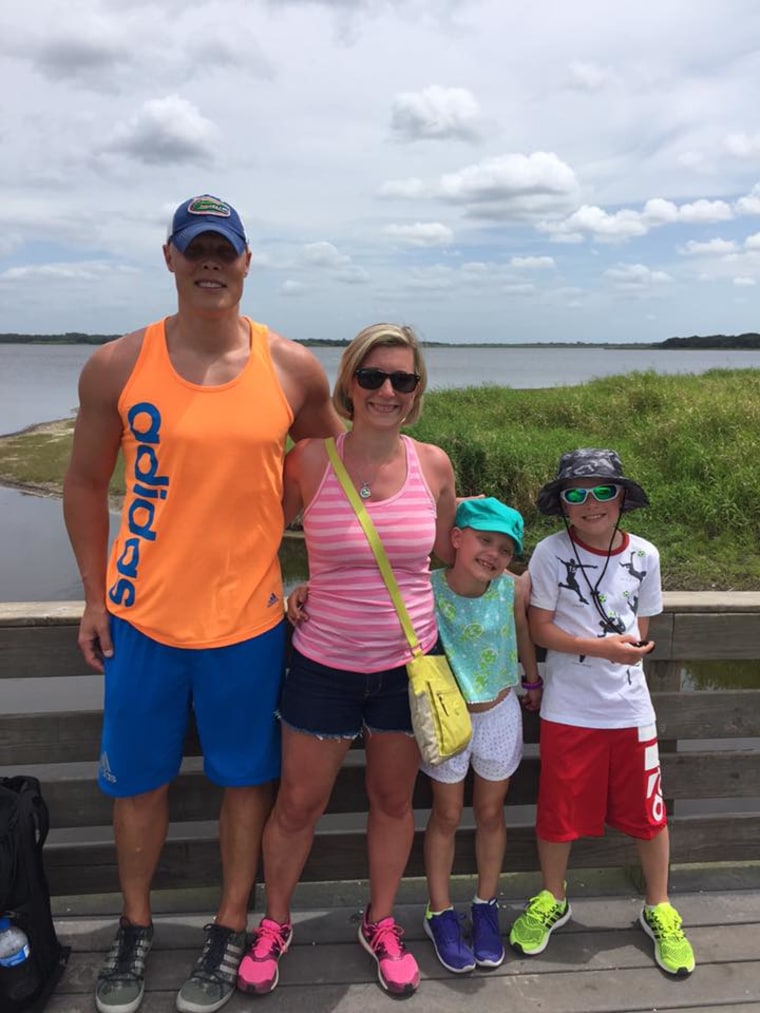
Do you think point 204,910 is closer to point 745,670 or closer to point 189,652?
point 189,652

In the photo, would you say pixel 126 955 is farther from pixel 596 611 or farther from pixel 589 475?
pixel 589 475

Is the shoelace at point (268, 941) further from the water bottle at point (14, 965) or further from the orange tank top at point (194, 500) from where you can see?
the orange tank top at point (194, 500)

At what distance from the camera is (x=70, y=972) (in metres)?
2.53

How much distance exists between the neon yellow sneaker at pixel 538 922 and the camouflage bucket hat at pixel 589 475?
133 cm

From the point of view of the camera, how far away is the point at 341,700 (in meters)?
2.41

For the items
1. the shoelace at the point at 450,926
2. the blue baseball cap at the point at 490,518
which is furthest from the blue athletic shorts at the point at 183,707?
the shoelace at the point at 450,926

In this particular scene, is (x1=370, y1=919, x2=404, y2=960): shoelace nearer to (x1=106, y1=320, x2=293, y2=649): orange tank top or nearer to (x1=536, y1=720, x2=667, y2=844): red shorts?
(x1=536, y1=720, x2=667, y2=844): red shorts

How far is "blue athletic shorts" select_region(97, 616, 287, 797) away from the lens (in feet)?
7.70

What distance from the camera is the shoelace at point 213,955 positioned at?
2.42m

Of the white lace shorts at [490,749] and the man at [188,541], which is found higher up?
the man at [188,541]

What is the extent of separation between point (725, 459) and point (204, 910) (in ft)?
37.6

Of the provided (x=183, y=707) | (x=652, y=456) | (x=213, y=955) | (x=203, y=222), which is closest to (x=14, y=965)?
(x=213, y=955)

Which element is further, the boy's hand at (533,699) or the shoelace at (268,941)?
the boy's hand at (533,699)

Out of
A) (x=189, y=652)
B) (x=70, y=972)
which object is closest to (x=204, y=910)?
(x=70, y=972)
